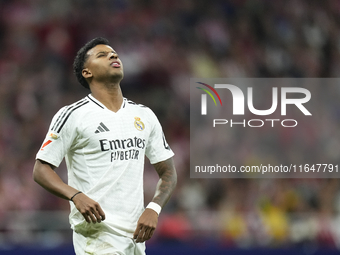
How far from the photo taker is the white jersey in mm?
3525

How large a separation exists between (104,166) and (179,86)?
21.6ft

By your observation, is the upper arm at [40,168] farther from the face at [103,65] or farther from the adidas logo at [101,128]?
the face at [103,65]

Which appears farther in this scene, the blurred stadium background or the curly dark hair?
the blurred stadium background

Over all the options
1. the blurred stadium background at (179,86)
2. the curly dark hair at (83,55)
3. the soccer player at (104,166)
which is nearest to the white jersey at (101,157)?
the soccer player at (104,166)

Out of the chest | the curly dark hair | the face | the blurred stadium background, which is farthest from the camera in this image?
the blurred stadium background

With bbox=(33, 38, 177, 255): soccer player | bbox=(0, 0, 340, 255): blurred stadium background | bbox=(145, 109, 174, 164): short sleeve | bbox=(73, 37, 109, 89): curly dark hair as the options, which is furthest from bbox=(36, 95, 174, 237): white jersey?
bbox=(0, 0, 340, 255): blurred stadium background

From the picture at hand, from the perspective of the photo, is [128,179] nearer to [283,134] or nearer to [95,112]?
[95,112]

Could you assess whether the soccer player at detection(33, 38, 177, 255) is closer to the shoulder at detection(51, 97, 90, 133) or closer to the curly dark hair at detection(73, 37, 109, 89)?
the shoulder at detection(51, 97, 90, 133)

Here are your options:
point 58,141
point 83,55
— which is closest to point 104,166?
point 58,141

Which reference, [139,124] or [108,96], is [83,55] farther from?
[139,124]

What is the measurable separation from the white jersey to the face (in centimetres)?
22

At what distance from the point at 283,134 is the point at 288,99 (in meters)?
0.62

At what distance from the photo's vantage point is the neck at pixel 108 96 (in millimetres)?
3789

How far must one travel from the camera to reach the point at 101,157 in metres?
3.58
